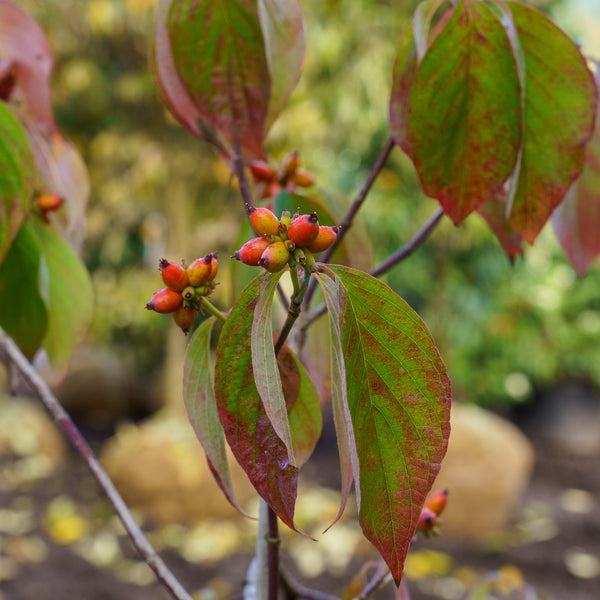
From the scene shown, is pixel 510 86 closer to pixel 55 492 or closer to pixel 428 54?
pixel 428 54

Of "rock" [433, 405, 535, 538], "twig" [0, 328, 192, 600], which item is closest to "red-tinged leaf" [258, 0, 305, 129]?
"twig" [0, 328, 192, 600]

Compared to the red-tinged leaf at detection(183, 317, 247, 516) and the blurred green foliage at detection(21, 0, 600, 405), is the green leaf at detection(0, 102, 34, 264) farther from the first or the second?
the blurred green foliage at detection(21, 0, 600, 405)

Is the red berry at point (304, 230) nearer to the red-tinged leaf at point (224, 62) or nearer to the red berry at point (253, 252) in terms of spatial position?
the red berry at point (253, 252)

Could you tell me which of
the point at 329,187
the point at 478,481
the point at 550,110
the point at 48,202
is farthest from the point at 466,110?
the point at 329,187

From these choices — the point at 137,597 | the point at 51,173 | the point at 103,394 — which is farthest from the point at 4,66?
the point at 103,394

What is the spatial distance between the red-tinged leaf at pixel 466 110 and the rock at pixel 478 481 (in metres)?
2.33

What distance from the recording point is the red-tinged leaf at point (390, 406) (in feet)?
0.76

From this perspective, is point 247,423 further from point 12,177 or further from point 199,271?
point 12,177

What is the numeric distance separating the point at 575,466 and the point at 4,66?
12.1ft

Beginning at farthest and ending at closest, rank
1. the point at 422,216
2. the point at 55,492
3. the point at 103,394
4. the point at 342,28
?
the point at 103,394
the point at 422,216
the point at 342,28
the point at 55,492

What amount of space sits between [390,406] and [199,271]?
3.6 inches

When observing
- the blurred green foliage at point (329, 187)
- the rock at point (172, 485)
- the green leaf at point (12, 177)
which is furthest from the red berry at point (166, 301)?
the blurred green foliage at point (329, 187)

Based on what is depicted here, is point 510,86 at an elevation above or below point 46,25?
above

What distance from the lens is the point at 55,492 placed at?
2.82 m
